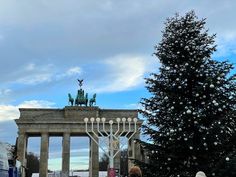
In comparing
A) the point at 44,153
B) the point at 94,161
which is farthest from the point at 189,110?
the point at 44,153

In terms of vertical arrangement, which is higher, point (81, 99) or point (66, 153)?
point (81, 99)

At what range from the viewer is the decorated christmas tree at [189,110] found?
55.1 ft

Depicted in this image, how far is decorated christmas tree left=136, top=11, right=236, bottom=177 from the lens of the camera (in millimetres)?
16781

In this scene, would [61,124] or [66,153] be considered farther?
[61,124]

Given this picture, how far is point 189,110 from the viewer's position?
16.9 meters

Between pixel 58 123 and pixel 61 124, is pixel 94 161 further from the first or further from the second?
pixel 58 123

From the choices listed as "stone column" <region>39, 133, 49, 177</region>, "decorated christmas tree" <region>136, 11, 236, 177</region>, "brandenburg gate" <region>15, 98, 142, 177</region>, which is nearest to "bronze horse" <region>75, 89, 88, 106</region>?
"brandenburg gate" <region>15, 98, 142, 177</region>

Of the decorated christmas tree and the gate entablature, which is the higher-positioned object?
the gate entablature

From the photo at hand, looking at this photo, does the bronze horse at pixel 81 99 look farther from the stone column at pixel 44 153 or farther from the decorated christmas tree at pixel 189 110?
the decorated christmas tree at pixel 189 110

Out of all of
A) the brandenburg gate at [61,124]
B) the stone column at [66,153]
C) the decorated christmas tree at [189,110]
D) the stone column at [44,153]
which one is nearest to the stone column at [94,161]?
the brandenburg gate at [61,124]

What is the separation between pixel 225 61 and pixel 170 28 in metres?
2.71

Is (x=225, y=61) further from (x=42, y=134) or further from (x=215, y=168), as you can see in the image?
(x=42, y=134)

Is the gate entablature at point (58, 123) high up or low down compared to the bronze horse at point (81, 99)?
down

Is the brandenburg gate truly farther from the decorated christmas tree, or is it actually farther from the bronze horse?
the decorated christmas tree
